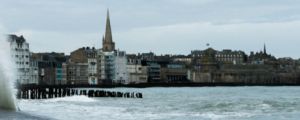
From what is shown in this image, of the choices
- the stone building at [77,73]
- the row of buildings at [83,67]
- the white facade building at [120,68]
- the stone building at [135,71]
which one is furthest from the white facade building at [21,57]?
the stone building at [135,71]

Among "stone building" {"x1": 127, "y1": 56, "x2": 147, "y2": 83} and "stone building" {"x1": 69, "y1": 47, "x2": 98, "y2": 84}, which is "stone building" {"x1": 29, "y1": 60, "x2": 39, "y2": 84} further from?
"stone building" {"x1": 127, "y1": 56, "x2": 147, "y2": 83}

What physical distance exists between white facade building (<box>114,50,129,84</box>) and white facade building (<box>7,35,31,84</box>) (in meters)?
37.3

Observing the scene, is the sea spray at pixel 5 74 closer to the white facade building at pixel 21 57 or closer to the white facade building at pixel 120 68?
the white facade building at pixel 21 57

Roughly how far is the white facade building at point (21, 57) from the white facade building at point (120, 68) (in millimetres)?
37254

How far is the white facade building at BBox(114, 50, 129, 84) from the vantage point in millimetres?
160725

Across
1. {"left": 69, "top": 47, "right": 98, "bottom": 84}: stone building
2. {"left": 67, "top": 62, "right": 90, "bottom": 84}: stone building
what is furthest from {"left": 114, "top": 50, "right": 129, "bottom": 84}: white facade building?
{"left": 67, "top": 62, "right": 90, "bottom": 84}: stone building

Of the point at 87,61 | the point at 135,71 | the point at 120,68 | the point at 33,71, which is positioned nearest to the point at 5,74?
the point at 33,71

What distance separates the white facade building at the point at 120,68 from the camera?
527 ft

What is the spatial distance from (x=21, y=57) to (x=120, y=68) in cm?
4141

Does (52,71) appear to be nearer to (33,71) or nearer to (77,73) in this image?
(33,71)

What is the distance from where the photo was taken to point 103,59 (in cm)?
15525

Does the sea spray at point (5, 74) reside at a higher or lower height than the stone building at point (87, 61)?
lower

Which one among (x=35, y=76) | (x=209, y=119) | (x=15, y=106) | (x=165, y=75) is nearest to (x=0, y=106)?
(x=15, y=106)

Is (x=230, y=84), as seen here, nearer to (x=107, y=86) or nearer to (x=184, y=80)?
(x=184, y=80)
